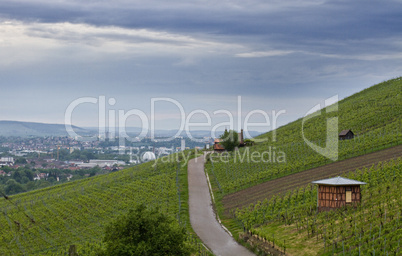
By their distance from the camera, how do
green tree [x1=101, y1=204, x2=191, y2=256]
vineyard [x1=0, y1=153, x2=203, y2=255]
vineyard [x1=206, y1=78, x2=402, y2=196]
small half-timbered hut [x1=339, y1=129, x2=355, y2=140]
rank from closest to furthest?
green tree [x1=101, y1=204, x2=191, y2=256], vineyard [x1=0, y1=153, x2=203, y2=255], vineyard [x1=206, y1=78, x2=402, y2=196], small half-timbered hut [x1=339, y1=129, x2=355, y2=140]

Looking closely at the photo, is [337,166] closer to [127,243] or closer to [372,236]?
[372,236]

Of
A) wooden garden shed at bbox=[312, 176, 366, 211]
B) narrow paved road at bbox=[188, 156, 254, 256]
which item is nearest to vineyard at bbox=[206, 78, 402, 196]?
narrow paved road at bbox=[188, 156, 254, 256]

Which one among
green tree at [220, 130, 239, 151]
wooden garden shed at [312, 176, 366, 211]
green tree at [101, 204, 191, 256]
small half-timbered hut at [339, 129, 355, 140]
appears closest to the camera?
green tree at [101, 204, 191, 256]

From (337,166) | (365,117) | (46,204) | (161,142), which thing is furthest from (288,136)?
(161,142)

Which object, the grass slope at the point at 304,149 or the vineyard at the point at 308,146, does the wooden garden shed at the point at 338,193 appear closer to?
the grass slope at the point at 304,149

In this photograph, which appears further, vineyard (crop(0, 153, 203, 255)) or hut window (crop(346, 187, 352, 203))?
vineyard (crop(0, 153, 203, 255))

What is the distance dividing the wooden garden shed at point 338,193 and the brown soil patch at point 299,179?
9.14 meters

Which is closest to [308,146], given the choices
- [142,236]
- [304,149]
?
[304,149]

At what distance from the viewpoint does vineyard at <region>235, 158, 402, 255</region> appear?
1168 inches

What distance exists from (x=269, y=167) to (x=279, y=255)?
28.5m

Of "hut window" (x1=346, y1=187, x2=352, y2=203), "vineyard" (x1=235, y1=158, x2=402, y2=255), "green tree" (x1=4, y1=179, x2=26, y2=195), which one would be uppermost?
"hut window" (x1=346, y1=187, x2=352, y2=203)

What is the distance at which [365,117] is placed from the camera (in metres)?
77.2

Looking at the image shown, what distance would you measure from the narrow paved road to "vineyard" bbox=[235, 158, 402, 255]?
5.58 ft

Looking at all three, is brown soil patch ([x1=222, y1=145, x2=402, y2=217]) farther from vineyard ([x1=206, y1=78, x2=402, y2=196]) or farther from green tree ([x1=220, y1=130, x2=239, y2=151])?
green tree ([x1=220, y1=130, x2=239, y2=151])
